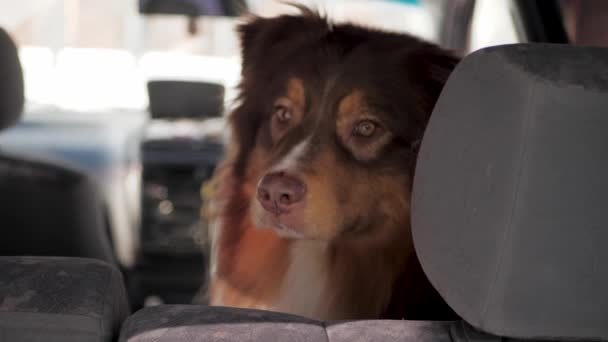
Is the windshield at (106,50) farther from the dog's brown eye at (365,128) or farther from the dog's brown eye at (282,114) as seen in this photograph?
the dog's brown eye at (365,128)

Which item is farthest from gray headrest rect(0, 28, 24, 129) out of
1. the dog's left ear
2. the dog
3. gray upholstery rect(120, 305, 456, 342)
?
gray upholstery rect(120, 305, 456, 342)

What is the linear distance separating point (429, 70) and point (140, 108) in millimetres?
3761

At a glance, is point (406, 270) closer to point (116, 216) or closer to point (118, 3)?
point (116, 216)

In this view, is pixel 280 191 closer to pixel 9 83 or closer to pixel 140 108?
pixel 9 83

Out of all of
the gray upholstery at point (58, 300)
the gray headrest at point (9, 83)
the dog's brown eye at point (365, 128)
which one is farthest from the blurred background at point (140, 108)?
the gray upholstery at point (58, 300)

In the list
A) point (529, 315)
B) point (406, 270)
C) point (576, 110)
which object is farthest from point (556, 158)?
point (406, 270)

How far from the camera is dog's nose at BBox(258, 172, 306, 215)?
2389mm

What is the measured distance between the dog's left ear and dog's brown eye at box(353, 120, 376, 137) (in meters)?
0.16

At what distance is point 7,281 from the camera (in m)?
1.46

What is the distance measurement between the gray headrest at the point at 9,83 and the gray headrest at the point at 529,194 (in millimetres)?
1688

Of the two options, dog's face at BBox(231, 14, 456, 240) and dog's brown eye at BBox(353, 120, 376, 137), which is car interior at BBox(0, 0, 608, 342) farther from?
dog's brown eye at BBox(353, 120, 376, 137)

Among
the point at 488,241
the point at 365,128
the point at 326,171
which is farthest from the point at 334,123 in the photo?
the point at 488,241

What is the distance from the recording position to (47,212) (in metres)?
3.01

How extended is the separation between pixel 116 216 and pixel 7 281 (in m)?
4.19
